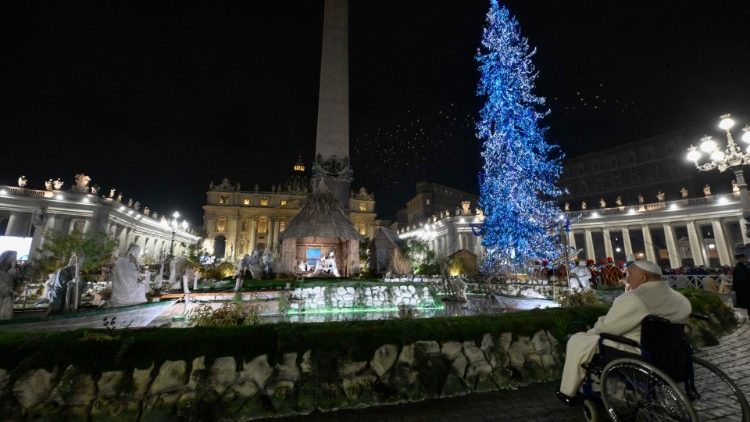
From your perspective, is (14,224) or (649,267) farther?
(14,224)

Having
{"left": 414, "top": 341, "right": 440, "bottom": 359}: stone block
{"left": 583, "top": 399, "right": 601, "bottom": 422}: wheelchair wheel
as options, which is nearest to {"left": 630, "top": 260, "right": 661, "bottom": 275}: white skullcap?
{"left": 583, "top": 399, "right": 601, "bottom": 422}: wheelchair wheel

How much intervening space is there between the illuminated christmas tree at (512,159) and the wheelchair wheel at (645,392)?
15.0 meters

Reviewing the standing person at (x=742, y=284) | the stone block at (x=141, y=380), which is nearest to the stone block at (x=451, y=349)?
the stone block at (x=141, y=380)

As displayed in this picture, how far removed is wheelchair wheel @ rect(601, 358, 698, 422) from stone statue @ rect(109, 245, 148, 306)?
28.0 ft

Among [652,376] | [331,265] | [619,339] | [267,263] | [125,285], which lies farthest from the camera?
[267,263]

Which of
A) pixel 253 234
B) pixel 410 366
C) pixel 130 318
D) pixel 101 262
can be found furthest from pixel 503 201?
pixel 253 234

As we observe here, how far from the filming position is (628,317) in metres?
3.14

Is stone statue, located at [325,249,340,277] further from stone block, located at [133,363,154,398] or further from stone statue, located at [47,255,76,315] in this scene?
stone block, located at [133,363,154,398]

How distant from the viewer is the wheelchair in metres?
2.73

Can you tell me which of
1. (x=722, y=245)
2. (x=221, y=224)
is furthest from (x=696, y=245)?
(x=221, y=224)

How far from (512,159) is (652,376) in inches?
644

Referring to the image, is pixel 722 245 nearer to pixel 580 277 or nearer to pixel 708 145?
pixel 708 145

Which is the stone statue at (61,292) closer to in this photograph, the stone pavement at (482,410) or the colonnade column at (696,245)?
the stone pavement at (482,410)

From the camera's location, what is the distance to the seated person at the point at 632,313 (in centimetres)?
300
